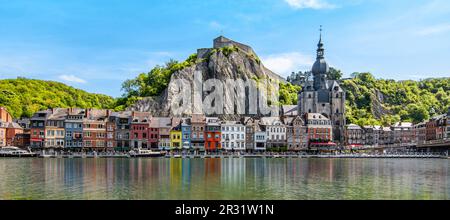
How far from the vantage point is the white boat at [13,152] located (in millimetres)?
90719

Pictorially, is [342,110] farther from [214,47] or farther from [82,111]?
[82,111]

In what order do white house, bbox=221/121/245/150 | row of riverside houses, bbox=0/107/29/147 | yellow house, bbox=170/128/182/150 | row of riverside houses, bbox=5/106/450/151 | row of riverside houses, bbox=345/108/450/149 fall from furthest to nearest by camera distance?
1. row of riverside houses, bbox=345/108/450/149
2. white house, bbox=221/121/245/150
3. yellow house, bbox=170/128/182/150
4. row of riverside houses, bbox=0/107/29/147
5. row of riverside houses, bbox=5/106/450/151

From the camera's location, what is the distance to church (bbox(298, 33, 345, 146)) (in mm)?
134000

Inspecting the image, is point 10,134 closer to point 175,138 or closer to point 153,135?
point 153,135

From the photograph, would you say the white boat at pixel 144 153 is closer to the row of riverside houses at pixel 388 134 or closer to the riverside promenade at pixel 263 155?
the riverside promenade at pixel 263 155

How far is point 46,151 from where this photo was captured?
96750mm

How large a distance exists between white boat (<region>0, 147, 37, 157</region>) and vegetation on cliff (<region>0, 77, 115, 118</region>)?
29.7m

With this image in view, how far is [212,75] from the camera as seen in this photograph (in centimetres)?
13512

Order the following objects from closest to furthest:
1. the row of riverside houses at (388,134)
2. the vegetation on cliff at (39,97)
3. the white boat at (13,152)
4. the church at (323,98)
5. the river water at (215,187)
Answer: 1. the river water at (215,187)
2. the white boat at (13,152)
3. the vegetation on cliff at (39,97)
4. the row of riverside houses at (388,134)
5. the church at (323,98)

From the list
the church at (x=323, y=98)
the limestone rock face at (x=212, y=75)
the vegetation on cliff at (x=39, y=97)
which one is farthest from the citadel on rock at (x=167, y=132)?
the vegetation on cliff at (x=39, y=97)

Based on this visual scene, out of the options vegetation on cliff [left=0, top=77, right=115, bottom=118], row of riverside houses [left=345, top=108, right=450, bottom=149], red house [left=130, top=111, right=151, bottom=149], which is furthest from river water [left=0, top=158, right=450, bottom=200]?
row of riverside houses [left=345, top=108, right=450, bottom=149]

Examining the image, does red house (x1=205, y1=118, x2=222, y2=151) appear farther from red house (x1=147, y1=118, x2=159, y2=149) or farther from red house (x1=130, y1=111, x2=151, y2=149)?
red house (x1=130, y1=111, x2=151, y2=149)

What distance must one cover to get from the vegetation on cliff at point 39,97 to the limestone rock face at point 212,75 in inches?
685
